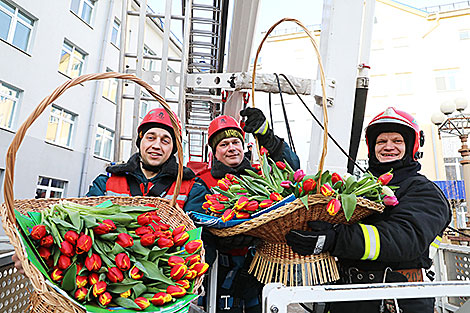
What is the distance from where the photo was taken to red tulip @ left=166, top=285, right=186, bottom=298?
681mm

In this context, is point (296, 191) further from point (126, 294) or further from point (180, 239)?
point (126, 294)

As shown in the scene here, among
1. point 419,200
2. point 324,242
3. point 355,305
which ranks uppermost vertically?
point 419,200

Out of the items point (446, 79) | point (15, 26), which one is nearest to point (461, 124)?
point (15, 26)

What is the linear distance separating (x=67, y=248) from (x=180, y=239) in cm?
28

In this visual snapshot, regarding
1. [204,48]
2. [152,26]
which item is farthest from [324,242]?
[152,26]

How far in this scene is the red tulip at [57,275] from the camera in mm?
679

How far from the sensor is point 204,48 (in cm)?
461

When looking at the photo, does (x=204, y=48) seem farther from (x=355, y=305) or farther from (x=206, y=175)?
(x=355, y=305)

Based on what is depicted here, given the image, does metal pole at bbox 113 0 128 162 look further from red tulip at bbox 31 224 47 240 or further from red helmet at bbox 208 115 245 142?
red tulip at bbox 31 224 47 240

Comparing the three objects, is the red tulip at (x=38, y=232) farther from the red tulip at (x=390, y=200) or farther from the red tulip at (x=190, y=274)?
the red tulip at (x=390, y=200)

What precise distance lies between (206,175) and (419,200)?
111cm

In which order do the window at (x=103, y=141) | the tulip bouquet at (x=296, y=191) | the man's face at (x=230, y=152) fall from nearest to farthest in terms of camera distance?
the tulip bouquet at (x=296, y=191) → the man's face at (x=230, y=152) → the window at (x=103, y=141)

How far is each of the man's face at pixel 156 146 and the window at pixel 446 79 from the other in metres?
15.1

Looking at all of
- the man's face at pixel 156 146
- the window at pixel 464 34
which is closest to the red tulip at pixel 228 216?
the man's face at pixel 156 146
